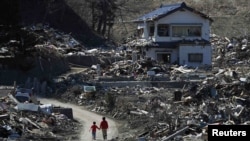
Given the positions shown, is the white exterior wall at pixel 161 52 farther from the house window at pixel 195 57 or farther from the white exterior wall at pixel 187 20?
the house window at pixel 195 57

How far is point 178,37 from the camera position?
47.2 m

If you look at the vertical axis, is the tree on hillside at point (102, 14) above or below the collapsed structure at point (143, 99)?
above

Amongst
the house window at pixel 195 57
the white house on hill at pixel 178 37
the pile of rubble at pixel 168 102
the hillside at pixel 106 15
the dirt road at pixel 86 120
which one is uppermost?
the hillside at pixel 106 15

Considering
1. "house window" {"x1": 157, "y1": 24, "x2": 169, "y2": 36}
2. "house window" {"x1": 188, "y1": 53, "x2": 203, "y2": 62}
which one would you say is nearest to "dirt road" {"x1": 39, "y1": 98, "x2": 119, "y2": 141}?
"house window" {"x1": 188, "y1": 53, "x2": 203, "y2": 62}

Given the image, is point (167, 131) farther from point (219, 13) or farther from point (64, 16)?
point (219, 13)

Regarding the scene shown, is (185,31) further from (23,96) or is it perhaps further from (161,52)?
(23,96)

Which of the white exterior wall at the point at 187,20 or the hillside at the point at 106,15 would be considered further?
the hillside at the point at 106,15

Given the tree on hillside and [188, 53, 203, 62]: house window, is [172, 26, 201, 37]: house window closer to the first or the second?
[188, 53, 203, 62]: house window

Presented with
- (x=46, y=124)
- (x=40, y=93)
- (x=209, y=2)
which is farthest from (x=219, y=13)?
(x=46, y=124)

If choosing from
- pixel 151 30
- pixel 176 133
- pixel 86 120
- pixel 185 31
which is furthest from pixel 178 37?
pixel 176 133

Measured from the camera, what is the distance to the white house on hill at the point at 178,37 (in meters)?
46.5

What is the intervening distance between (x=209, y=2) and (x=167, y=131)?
54376 millimetres

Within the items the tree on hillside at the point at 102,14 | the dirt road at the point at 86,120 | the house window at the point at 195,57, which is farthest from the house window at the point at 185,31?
the dirt road at the point at 86,120

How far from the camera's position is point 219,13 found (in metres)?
70.2
